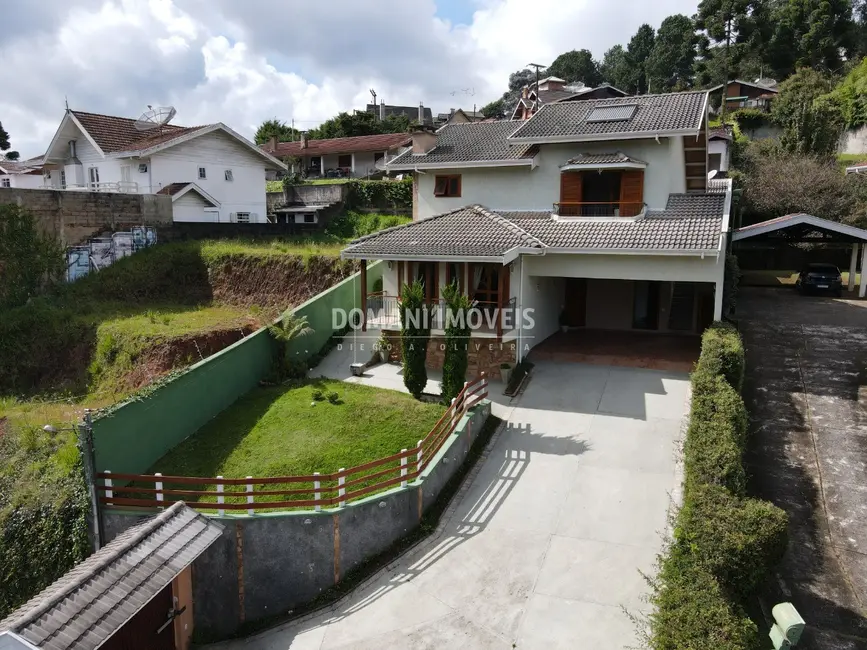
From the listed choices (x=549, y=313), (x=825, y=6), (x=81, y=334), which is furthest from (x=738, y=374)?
(x=825, y=6)

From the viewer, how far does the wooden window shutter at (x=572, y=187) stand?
18.1m

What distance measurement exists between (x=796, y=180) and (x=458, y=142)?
19.0 metres

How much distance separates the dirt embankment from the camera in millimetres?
20984

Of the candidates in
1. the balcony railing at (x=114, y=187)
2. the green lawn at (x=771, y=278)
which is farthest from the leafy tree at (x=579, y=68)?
the balcony railing at (x=114, y=187)

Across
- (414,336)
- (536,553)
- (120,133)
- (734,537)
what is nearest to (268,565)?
(536,553)

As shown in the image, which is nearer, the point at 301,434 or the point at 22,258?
the point at 301,434

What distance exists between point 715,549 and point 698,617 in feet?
3.91

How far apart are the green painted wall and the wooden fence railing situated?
2.00 ft

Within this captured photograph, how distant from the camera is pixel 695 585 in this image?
6.81m

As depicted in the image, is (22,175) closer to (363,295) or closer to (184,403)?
(363,295)

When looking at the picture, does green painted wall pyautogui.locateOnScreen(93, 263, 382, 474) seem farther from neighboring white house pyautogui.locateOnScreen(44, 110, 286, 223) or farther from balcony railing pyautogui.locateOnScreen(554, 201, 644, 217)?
neighboring white house pyautogui.locateOnScreen(44, 110, 286, 223)

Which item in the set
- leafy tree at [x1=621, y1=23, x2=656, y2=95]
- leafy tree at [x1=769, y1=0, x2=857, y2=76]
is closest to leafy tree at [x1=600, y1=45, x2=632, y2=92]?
leafy tree at [x1=621, y1=23, x2=656, y2=95]

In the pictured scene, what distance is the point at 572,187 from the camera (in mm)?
18141

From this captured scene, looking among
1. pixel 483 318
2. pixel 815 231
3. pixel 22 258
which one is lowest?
pixel 483 318
